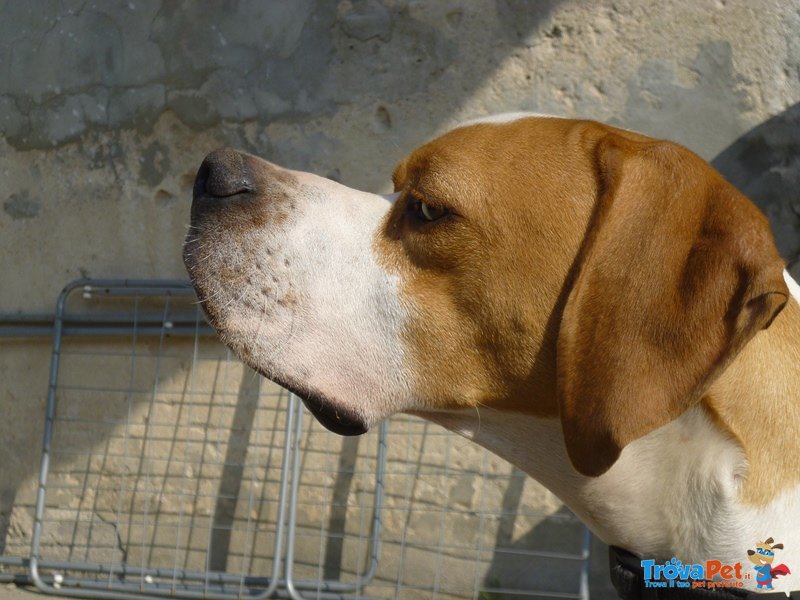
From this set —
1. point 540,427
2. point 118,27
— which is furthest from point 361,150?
point 540,427

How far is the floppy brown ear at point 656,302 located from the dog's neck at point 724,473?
0.56 feet

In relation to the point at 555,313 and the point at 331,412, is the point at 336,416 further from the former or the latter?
the point at 555,313

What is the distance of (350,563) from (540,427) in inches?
97.2

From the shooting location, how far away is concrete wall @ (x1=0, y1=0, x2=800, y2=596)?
378cm

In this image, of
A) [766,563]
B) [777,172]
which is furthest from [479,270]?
[777,172]

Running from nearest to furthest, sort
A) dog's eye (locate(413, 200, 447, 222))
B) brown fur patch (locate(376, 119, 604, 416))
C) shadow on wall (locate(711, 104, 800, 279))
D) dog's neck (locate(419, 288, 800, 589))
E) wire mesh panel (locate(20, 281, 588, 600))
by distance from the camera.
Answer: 1. dog's neck (locate(419, 288, 800, 589))
2. brown fur patch (locate(376, 119, 604, 416))
3. dog's eye (locate(413, 200, 447, 222))
4. shadow on wall (locate(711, 104, 800, 279))
5. wire mesh panel (locate(20, 281, 588, 600))

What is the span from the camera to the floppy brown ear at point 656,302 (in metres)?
1.53

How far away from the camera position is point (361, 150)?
4195mm

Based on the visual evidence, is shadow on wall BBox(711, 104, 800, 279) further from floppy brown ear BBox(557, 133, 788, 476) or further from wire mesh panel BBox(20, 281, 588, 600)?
floppy brown ear BBox(557, 133, 788, 476)

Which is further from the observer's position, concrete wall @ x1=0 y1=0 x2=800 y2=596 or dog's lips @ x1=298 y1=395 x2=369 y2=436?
concrete wall @ x1=0 y1=0 x2=800 y2=596

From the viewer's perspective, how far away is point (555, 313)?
1.76 metres

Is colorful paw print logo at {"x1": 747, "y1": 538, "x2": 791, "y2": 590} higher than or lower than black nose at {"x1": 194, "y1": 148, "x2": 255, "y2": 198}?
lower

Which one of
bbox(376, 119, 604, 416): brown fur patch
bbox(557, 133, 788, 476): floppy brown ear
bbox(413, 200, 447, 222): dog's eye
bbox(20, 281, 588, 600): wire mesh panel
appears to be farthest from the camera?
bbox(20, 281, 588, 600): wire mesh panel

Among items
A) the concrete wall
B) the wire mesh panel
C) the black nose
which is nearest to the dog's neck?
the black nose
